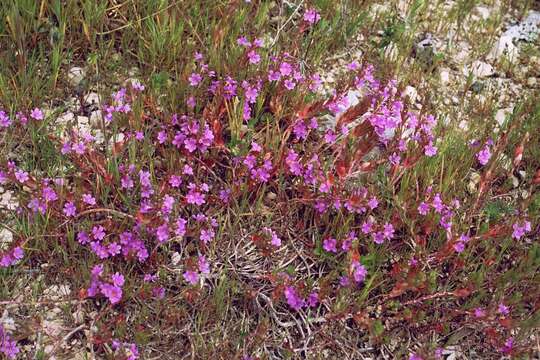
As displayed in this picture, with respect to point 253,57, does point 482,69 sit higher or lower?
lower

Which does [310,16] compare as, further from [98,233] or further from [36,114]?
[98,233]

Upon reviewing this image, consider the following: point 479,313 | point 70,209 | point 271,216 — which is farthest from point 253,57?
point 479,313

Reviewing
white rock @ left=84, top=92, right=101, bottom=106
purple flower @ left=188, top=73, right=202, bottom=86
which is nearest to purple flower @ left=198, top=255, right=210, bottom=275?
purple flower @ left=188, top=73, right=202, bottom=86

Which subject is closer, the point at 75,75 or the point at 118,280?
the point at 118,280

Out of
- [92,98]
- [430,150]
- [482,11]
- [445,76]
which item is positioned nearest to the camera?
[430,150]

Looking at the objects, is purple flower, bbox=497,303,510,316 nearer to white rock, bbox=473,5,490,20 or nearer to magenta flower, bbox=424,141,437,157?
magenta flower, bbox=424,141,437,157

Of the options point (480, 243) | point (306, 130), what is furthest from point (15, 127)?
point (480, 243)

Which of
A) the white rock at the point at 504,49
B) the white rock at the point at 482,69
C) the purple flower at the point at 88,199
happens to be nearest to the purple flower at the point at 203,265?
the purple flower at the point at 88,199
